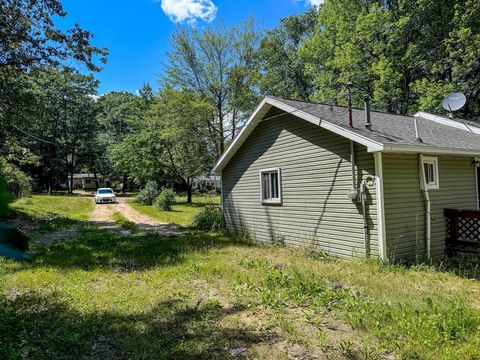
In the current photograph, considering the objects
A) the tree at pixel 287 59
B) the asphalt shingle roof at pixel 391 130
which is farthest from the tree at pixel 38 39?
the tree at pixel 287 59

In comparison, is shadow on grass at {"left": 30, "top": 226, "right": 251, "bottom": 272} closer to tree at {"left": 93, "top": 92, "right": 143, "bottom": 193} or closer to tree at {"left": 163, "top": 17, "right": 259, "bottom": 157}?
tree at {"left": 163, "top": 17, "right": 259, "bottom": 157}

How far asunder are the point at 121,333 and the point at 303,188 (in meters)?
6.13

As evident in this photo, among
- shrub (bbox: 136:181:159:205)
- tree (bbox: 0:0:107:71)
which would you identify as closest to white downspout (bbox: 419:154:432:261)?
tree (bbox: 0:0:107:71)

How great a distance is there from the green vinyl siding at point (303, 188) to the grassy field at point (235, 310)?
0.93 m

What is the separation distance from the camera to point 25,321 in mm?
4309

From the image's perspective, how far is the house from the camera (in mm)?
6984

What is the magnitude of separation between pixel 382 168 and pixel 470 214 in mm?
2631

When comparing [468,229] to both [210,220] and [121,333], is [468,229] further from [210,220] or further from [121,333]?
[210,220]

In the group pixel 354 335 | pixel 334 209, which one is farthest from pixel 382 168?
pixel 354 335

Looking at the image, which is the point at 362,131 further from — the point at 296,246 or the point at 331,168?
the point at 296,246

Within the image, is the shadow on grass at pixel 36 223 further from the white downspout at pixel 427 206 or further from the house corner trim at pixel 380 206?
the white downspout at pixel 427 206

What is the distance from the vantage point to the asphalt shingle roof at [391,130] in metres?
7.20

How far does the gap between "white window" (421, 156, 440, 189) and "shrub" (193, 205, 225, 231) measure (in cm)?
759

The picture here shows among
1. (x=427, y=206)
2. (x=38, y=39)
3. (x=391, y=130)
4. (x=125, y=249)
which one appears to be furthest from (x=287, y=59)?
(x=125, y=249)
